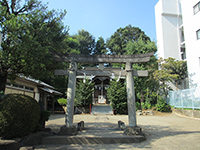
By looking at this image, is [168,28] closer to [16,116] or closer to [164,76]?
[164,76]

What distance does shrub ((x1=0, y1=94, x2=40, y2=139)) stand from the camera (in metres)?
4.67

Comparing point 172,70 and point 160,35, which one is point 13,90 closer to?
point 172,70

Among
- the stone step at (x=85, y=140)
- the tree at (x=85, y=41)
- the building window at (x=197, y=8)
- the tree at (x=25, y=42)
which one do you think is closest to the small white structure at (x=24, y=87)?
the tree at (x=25, y=42)

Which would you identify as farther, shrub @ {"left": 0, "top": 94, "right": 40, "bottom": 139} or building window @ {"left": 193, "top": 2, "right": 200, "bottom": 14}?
building window @ {"left": 193, "top": 2, "right": 200, "bottom": 14}

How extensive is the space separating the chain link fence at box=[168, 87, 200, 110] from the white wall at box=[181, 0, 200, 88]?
270 cm

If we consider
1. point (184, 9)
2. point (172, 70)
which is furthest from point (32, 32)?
point (184, 9)

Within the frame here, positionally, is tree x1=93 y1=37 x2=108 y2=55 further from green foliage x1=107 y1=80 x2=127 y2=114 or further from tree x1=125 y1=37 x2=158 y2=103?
green foliage x1=107 y1=80 x2=127 y2=114

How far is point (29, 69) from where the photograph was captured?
598cm

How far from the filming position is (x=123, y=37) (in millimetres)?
34438

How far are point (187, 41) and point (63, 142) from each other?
18056 millimetres

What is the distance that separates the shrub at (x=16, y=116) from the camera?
467cm

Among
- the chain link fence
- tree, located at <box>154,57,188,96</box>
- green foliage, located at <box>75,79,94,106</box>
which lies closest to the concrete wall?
the chain link fence

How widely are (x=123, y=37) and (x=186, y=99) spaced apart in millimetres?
23862

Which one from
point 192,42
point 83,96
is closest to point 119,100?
point 83,96
